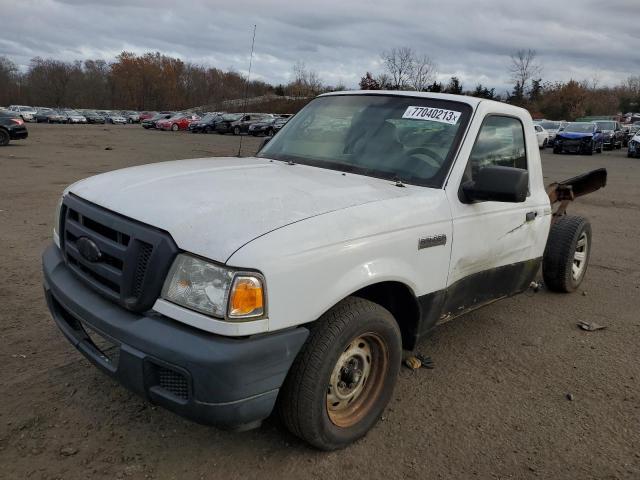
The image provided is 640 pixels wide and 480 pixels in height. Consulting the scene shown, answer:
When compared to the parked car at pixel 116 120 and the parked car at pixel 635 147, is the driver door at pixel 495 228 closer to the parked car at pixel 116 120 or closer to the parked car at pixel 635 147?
the parked car at pixel 635 147

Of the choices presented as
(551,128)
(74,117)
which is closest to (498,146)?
(551,128)

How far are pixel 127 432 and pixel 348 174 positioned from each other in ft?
6.33

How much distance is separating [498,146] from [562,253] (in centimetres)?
199

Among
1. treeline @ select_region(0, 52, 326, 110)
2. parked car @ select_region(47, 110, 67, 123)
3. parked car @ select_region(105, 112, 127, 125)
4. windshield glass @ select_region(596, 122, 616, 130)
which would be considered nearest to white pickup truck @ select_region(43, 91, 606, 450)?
windshield glass @ select_region(596, 122, 616, 130)

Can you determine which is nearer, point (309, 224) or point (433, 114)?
point (309, 224)

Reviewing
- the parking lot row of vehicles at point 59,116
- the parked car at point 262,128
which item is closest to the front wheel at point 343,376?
the parked car at point 262,128

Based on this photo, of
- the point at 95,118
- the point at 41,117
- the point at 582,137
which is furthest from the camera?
the point at 95,118

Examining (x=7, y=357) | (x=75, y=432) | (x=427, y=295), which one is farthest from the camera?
(x=7, y=357)

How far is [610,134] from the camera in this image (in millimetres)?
31188

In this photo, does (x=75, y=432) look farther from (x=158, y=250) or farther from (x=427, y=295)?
(x=427, y=295)

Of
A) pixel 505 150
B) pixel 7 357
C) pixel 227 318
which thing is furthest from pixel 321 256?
pixel 7 357

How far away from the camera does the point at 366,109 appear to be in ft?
12.4

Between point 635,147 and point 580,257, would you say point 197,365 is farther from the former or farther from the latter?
point 635,147

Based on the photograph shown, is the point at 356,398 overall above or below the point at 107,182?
below
